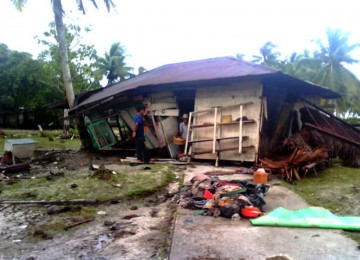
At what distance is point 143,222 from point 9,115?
35609 millimetres

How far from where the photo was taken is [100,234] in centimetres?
414

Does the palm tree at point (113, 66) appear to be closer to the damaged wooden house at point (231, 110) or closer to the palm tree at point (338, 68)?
the palm tree at point (338, 68)

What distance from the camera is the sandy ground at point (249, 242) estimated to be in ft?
10.5

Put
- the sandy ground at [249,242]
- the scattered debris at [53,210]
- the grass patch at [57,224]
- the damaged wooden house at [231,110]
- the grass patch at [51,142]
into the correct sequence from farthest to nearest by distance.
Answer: the grass patch at [51,142] < the damaged wooden house at [231,110] < the scattered debris at [53,210] < the grass patch at [57,224] < the sandy ground at [249,242]

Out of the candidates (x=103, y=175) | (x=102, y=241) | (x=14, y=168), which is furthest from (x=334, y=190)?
(x=14, y=168)

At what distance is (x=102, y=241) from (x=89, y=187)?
2.59 m

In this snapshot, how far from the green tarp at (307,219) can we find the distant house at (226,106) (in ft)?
13.4

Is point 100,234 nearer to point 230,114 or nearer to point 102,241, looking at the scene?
point 102,241

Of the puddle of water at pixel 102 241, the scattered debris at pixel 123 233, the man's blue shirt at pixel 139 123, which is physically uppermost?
the man's blue shirt at pixel 139 123

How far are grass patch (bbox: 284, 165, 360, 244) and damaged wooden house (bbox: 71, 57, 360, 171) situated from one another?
1.25 meters

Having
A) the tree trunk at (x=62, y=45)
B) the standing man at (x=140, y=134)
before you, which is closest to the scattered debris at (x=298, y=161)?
the standing man at (x=140, y=134)

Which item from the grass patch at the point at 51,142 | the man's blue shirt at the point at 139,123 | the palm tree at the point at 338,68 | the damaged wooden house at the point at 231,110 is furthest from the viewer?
the palm tree at the point at 338,68

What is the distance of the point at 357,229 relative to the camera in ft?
12.4

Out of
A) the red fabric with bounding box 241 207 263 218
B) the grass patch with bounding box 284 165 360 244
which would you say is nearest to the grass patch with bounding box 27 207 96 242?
the red fabric with bounding box 241 207 263 218
